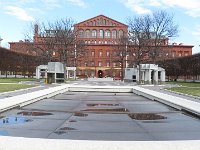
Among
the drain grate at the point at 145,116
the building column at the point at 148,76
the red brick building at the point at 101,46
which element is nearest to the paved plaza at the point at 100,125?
the drain grate at the point at 145,116

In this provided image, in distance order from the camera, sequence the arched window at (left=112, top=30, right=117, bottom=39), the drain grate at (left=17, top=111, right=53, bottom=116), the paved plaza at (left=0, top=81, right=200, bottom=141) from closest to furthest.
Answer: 1. the paved plaza at (left=0, top=81, right=200, bottom=141)
2. the drain grate at (left=17, top=111, right=53, bottom=116)
3. the arched window at (left=112, top=30, right=117, bottom=39)

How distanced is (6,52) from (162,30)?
26.8 m

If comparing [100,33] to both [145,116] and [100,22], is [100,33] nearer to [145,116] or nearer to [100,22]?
[100,22]

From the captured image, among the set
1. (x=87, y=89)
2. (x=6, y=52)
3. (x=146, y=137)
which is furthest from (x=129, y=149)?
(x=6, y=52)

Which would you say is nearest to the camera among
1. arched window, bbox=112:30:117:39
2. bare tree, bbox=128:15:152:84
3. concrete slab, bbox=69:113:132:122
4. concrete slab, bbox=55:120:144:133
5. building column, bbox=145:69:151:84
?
concrete slab, bbox=55:120:144:133

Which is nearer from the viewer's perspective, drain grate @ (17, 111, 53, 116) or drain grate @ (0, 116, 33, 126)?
drain grate @ (0, 116, 33, 126)

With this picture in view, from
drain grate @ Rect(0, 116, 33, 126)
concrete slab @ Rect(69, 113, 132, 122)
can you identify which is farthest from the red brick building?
drain grate @ Rect(0, 116, 33, 126)

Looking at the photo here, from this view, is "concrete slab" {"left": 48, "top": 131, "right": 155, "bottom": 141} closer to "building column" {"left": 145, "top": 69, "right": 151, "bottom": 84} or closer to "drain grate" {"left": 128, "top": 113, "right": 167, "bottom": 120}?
"drain grate" {"left": 128, "top": 113, "right": 167, "bottom": 120}

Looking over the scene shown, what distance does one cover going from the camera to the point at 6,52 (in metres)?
58.0

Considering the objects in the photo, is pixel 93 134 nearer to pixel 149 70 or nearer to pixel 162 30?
pixel 149 70

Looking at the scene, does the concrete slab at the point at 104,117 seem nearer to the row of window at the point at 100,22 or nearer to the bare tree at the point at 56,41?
the bare tree at the point at 56,41

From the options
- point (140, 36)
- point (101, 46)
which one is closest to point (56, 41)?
point (140, 36)

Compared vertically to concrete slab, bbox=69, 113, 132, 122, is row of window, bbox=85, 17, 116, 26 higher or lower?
higher

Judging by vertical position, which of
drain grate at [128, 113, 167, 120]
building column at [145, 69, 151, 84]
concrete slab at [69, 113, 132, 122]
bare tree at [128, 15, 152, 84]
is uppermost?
bare tree at [128, 15, 152, 84]
